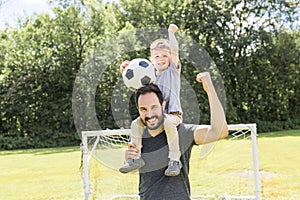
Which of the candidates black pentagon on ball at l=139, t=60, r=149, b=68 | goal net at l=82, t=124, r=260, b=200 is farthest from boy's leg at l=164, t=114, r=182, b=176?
goal net at l=82, t=124, r=260, b=200

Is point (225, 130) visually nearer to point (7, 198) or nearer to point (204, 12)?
point (7, 198)

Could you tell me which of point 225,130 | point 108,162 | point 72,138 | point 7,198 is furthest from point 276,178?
point 72,138

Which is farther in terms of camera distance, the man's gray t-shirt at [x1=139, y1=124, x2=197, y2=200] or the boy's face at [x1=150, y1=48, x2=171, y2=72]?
the boy's face at [x1=150, y1=48, x2=171, y2=72]

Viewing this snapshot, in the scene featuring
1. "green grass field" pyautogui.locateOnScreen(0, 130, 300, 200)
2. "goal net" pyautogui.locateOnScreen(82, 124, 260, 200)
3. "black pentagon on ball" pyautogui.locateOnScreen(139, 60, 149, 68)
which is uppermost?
"black pentagon on ball" pyautogui.locateOnScreen(139, 60, 149, 68)

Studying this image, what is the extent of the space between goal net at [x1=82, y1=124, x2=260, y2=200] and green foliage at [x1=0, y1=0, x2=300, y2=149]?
27.7ft

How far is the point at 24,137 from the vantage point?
18781 mm

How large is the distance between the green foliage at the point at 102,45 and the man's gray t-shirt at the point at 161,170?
15.0 meters

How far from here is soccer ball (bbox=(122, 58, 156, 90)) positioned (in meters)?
2.78

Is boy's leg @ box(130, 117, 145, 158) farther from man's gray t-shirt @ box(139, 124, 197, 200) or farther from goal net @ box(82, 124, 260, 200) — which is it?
goal net @ box(82, 124, 260, 200)

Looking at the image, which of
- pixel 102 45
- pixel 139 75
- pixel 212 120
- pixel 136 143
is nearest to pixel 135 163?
pixel 136 143

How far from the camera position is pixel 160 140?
2.23 meters

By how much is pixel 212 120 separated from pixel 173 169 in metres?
0.30

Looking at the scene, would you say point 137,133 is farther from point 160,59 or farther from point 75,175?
point 75,175

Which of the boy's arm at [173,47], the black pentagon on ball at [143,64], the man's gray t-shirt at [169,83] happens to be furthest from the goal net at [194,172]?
the black pentagon on ball at [143,64]
